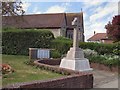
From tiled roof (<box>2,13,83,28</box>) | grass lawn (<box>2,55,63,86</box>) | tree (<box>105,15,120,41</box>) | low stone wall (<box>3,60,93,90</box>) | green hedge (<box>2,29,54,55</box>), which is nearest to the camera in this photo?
low stone wall (<box>3,60,93,90</box>)

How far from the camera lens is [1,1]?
20.0 metres

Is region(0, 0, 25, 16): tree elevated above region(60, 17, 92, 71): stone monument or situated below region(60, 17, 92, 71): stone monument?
above

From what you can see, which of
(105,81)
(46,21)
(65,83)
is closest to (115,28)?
(46,21)

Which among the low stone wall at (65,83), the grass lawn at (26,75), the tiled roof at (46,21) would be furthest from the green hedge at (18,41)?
the tiled roof at (46,21)

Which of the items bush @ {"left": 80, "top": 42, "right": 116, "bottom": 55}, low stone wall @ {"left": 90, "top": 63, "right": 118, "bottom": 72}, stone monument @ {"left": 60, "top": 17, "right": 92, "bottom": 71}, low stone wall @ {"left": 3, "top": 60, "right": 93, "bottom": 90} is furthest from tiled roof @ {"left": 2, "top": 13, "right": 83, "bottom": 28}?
low stone wall @ {"left": 3, "top": 60, "right": 93, "bottom": 90}

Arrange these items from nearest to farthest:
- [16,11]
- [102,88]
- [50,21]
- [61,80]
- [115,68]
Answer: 1. [61,80]
2. [102,88]
3. [115,68]
4. [16,11]
5. [50,21]

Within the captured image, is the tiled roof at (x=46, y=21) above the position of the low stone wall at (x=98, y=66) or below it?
above

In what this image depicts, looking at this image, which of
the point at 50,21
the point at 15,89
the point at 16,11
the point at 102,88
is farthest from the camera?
the point at 50,21

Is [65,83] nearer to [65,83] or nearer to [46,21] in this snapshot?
[65,83]

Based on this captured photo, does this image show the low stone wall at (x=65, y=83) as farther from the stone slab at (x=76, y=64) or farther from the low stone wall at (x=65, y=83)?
the stone slab at (x=76, y=64)

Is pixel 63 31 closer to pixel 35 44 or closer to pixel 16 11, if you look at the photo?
pixel 35 44

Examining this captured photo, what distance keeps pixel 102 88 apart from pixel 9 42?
1687 cm

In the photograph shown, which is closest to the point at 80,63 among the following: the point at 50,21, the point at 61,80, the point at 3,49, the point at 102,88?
the point at 102,88

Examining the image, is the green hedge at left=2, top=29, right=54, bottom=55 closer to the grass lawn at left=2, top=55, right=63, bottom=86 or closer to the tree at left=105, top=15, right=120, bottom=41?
the grass lawn at left=2, top=55, right=63, bottom=86
